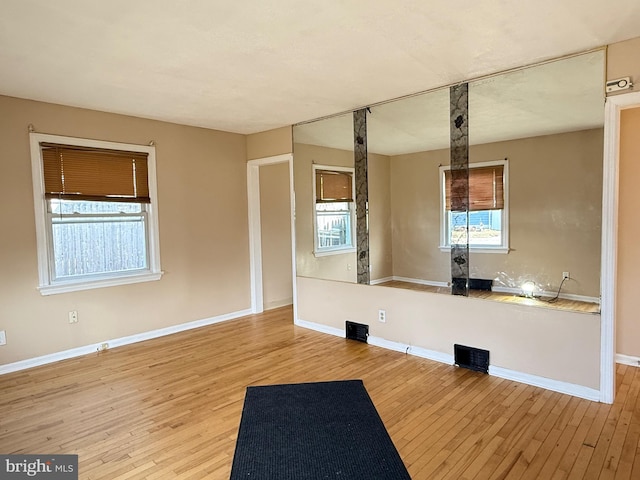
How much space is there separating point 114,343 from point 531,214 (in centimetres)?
437

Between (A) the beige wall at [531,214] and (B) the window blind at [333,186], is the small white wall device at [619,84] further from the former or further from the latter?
(B) the window blind at [333,186]

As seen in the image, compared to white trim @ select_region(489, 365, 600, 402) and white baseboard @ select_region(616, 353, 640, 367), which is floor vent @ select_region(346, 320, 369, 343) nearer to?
white trim @ select_region(489, 365, 600, 402)

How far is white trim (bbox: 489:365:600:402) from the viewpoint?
285 cm

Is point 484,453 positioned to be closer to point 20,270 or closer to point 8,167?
point 20,270

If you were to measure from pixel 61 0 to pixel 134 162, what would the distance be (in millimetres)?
2504

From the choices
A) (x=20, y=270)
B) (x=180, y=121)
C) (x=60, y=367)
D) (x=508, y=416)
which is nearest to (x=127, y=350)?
(x=60, y=367)

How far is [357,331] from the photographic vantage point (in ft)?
14.2

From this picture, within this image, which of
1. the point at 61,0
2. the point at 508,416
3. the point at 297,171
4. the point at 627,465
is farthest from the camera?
the point at 297,171

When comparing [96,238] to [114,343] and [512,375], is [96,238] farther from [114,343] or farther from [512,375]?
[512,375]

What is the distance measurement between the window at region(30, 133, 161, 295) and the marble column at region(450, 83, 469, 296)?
10.7 feet

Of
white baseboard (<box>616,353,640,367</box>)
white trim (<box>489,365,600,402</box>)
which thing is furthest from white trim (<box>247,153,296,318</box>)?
white baseboard (<box>616,353,640,367</box>)

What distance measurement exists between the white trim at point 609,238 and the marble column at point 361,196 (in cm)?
214

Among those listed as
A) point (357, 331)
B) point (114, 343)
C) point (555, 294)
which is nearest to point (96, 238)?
point (114, 343)

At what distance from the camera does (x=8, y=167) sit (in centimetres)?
352
